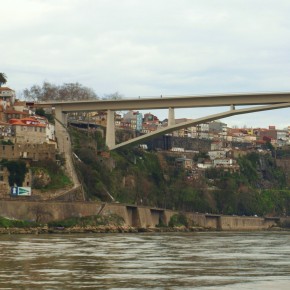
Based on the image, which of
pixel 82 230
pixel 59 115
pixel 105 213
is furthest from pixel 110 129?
pixel 82 230

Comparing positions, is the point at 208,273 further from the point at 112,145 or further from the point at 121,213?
the point at 112,145

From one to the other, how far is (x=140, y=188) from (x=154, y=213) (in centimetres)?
1610

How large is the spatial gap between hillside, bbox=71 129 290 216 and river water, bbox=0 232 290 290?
152 ft

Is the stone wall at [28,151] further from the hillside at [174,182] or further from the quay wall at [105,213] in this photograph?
the quay wall at [105,213]

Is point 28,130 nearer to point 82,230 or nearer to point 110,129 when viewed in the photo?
point 110,129

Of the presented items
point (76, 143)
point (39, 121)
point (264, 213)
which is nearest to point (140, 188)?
point (76, 143)

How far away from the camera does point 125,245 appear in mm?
68562

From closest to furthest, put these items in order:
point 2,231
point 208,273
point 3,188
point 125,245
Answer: point 208,273, point 125,245, point 2,231, point 3,188

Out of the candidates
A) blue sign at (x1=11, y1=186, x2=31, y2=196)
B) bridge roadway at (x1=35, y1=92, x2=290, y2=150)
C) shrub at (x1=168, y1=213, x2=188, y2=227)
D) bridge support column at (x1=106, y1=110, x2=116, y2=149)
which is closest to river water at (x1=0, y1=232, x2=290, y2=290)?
blue sign at (x1=11, y1=186, x2=31, y2=196)

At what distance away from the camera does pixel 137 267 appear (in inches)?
1865

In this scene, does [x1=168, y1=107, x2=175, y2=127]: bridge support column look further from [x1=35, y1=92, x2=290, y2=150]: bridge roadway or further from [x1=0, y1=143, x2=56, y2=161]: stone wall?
[x1=0, y1=143, x2=56, y2=161]: stone wall

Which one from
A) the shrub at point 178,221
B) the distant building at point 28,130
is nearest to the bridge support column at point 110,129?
the distant building at point 28,130

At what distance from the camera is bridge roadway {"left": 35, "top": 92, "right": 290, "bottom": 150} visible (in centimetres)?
10049

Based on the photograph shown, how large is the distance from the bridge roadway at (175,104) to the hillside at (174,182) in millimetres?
5049
